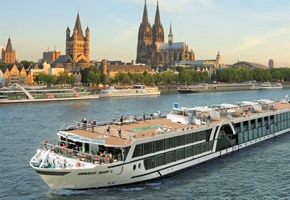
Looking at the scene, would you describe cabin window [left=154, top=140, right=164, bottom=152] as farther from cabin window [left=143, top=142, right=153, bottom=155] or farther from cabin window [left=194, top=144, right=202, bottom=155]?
cabin window [left=194, top=144, right=202, bottom=155]

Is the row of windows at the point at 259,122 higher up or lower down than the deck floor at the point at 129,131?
lower down

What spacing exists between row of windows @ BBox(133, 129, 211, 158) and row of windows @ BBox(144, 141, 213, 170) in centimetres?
37

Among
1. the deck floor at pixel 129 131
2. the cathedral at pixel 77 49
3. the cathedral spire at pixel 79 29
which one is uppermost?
the cathedral spire at pixel 79 29

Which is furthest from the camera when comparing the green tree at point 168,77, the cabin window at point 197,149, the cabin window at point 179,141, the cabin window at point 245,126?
the green tree at point 168,77

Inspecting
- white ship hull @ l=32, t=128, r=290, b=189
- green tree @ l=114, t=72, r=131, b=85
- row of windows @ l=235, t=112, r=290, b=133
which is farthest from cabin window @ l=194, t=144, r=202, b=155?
green tree @ l=114, t=72, r=131, b=85

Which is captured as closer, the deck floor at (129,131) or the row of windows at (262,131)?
the deck floor at (129,131)

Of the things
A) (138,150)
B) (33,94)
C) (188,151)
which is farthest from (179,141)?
(33,94)

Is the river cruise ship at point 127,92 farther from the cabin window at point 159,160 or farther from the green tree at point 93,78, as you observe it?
the cabin window at point 159,160

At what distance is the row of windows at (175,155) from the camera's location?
24031 millimetres

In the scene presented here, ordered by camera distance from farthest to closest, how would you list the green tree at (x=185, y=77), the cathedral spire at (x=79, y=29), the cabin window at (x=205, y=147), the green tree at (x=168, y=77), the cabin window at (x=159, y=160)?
the cathedral spire at (x=79, y=29), the green tree at (x=185, y=77), the green tree at (x=168, y=77), the cabin window at (x=205, y=147), the cabin window at (x=159, y=160)

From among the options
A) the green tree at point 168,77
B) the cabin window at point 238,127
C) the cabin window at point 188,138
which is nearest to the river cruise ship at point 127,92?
the green tree at point 168,77

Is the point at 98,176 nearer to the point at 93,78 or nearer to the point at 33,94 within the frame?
the point at 33,94

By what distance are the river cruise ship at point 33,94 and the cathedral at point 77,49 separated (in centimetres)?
6821

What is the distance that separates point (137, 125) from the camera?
30203mm
